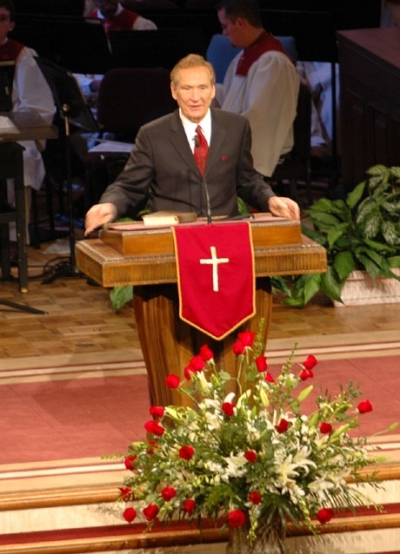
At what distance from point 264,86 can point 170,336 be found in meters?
4.33

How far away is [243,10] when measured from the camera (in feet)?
28.4

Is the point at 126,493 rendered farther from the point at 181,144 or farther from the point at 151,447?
the point at 181,144

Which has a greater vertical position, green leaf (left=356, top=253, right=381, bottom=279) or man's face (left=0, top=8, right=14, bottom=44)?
man's face (left=0, top=8, right=14, bottom=44)

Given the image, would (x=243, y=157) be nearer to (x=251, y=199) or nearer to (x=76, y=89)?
(x=251, y=199)

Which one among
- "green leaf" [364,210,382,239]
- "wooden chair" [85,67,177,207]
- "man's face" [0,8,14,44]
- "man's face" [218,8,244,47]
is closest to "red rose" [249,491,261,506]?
"green leaf" [364,210,382,239]

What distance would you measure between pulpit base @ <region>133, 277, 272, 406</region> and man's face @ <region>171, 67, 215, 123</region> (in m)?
0.63

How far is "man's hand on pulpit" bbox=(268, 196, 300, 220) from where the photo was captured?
15.5 feet

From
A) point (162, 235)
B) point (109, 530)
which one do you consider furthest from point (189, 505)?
point (162, 235)

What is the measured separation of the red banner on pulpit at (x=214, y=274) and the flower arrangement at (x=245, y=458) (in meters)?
0.27

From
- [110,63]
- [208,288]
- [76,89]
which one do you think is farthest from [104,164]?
[208,288]

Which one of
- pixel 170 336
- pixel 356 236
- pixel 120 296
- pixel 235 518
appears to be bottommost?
pixel 120 296

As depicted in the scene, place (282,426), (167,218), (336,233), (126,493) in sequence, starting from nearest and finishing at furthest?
(282,426)
(126,493)
(167,218)
(336,233)

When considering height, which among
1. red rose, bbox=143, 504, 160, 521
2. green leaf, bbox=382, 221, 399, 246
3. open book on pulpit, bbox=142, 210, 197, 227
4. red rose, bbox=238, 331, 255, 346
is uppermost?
open book on pulpit, bbox=142, 210, 197, 227

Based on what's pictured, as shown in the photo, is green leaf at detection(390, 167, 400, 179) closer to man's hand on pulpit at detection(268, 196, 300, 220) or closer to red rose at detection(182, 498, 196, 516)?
man's hand on pulpit at detection(268, 196, 300, 220)
